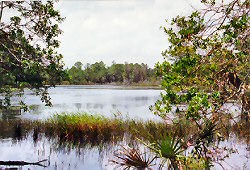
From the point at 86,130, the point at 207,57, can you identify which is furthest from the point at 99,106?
the point at 207,57

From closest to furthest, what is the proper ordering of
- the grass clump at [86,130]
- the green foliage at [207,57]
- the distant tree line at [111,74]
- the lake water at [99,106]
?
the green foliage at [207,57], the grass clump at [86,130], the lake water at [99,106], the distant tree line at [111,74]

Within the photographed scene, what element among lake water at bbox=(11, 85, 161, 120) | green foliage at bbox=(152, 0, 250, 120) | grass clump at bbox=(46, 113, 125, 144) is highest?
green foliage at bbox=(152, 0, 250, 120)

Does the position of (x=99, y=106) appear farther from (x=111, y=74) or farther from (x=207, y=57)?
(x=111, y=74)

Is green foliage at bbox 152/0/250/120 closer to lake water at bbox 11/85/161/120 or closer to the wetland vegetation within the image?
the wetland vegetation

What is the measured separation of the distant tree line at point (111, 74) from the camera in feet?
443

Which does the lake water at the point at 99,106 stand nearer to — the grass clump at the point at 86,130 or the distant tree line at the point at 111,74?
the grass clump at the point at 86,130

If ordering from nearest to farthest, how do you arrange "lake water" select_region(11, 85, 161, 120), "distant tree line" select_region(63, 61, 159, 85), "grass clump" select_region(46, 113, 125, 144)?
1. "grass clump" select_region(46, 113, 125, 144)
2. "lake water" select_region(11, 85, 161, 120)
3. "distant tree line" select_region(63, 61, 159, 85)

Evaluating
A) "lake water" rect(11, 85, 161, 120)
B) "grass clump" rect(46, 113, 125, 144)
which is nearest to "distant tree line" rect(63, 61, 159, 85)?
"lake water" rect(11, 85, 161, 120)

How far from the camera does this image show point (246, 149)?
1630 cm

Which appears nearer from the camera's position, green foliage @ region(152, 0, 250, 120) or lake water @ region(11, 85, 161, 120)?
green foliage @ region(152, 0, 250, 120)

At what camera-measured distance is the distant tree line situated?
135125 mm

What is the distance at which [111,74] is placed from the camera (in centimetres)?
14388

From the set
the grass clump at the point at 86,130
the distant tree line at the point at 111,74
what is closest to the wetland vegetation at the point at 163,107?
the grass clump at the point at 86,130

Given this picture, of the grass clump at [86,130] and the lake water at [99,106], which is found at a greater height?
the grass clump at [86,130]
